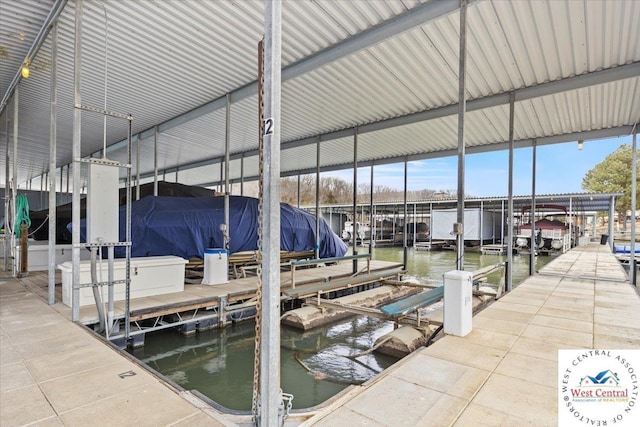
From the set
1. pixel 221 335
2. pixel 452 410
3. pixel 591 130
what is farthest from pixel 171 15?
pixel 591 130

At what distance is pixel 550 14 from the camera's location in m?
4.63

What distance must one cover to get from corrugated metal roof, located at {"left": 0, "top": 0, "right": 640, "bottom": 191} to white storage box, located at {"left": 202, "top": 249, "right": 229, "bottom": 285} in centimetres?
336

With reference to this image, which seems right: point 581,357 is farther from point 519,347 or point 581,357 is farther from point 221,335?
point 221,335

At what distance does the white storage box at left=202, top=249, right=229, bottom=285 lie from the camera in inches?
286

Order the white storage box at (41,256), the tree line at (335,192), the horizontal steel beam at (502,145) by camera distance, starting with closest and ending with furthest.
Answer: the horizontal steel beam at (502,145)
the white storage box at (41,256)
the tree line at (335,192)

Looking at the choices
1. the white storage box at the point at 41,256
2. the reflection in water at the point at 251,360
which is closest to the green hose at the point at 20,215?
the white storage box at the point at 41,256

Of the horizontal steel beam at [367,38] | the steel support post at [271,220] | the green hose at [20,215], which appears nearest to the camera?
the steel support post at [271,220]

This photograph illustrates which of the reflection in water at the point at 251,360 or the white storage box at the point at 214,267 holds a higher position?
the white storage box at the point at 214,267

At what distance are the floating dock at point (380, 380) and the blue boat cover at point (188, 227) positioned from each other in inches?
104

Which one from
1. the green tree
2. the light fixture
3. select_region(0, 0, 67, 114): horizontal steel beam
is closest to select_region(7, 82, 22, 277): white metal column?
select_region(0, 0, 67, 114): horizontal steel beam

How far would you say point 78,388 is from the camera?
2.85 m

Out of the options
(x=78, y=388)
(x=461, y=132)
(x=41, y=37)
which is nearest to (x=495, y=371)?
(x=461, y=132)

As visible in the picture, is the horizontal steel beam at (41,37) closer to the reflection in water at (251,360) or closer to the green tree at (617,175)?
the reflection in water at (251,360)

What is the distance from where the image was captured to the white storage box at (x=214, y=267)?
7.26 metres
